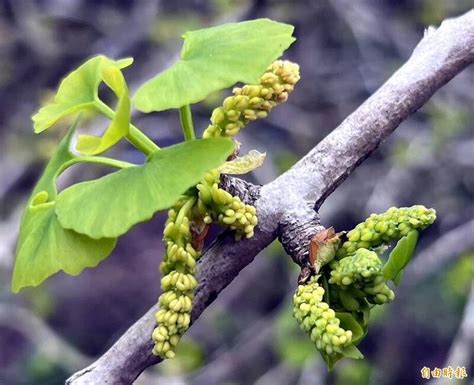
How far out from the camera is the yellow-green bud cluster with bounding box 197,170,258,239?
1.94ft

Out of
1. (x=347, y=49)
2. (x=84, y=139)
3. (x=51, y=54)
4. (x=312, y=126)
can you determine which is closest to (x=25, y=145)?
(x=51, y=54)

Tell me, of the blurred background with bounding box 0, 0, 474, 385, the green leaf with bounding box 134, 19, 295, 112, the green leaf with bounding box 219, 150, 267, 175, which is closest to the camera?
the green leaf with bounding box 134, 19, 295, 112

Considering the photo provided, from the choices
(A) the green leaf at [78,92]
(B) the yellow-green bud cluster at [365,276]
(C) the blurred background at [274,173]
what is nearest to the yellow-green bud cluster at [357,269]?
(B) the yellow-green bud cluster at [365,276]

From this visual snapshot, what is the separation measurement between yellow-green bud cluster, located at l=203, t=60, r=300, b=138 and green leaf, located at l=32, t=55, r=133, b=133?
11 centimetres

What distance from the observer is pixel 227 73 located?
0.52 m

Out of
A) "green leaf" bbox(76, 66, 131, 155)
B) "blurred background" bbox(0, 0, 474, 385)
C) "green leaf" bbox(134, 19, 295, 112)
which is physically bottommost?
"blurred background" bbox(0, 0, 474, 385)

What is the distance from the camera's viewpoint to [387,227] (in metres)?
0.56

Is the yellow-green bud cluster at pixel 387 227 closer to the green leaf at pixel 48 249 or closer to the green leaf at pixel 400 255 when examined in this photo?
the green leaf at pixel 400 255

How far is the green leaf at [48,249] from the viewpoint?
0.59 m

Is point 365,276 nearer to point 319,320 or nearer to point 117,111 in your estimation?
point 319,320

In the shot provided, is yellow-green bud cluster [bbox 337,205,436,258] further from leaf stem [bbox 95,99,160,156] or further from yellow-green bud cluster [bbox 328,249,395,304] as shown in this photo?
leaf stem [bbox 95,99,160,156]

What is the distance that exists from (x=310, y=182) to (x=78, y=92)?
24cm

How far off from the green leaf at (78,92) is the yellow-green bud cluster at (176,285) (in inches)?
5.5

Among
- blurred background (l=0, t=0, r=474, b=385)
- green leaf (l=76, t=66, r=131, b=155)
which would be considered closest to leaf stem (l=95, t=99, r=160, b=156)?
green leaf (l=76, t=66, r=131, b=155)
